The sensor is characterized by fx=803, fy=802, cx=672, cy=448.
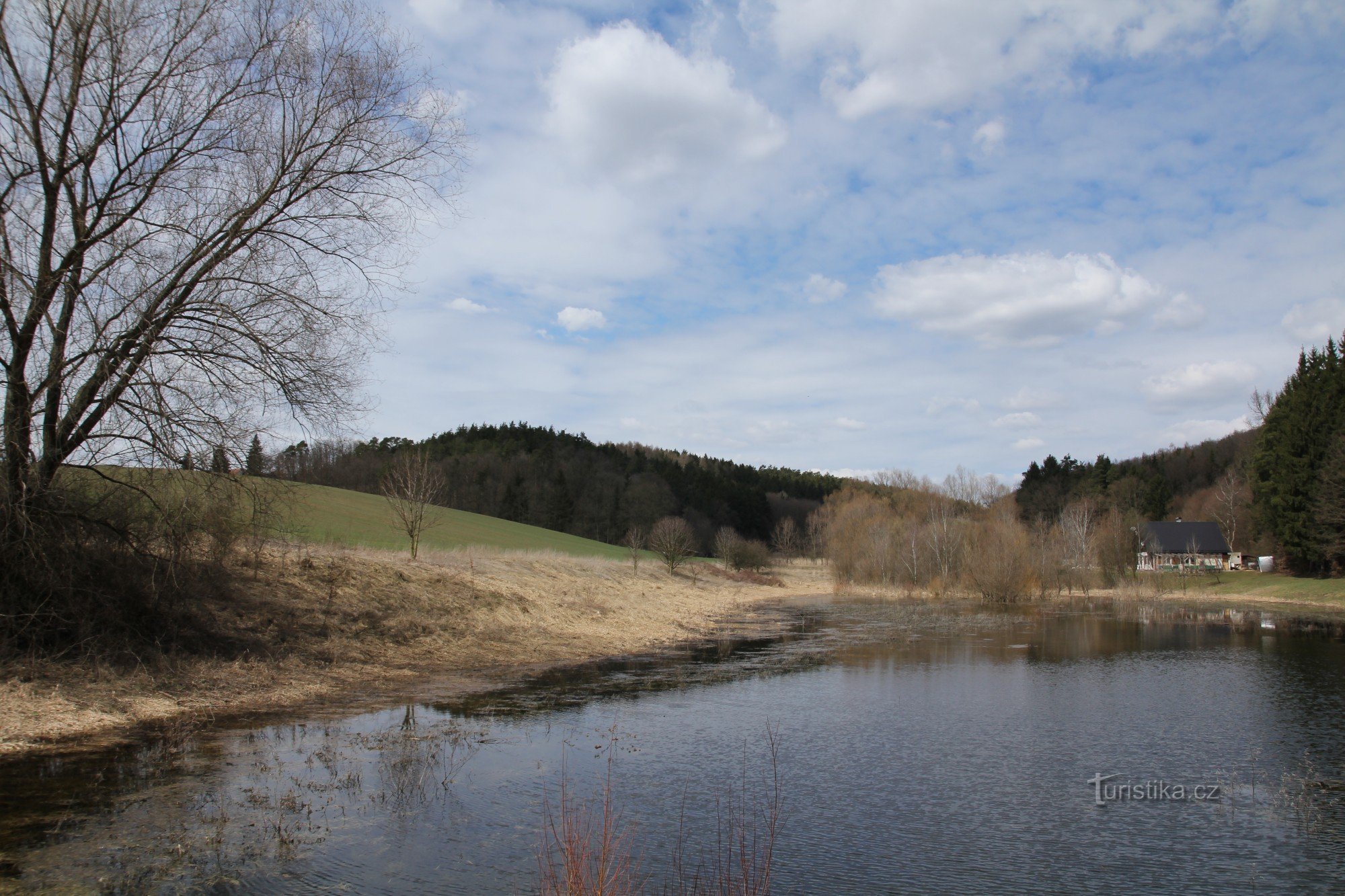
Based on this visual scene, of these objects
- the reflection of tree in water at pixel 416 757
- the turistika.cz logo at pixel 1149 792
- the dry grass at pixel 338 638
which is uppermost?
the dry grass at pixel 338 638

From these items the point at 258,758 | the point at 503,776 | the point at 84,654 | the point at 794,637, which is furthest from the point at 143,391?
the point at 794,637

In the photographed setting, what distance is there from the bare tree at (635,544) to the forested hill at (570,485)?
19.3ft

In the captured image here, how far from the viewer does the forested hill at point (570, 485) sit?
97.6 m

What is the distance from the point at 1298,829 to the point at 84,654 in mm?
15734

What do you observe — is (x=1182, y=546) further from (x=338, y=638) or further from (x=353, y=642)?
(x=338, y=638)

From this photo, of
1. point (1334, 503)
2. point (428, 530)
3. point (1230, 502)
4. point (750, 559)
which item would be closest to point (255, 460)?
point (428, 530)

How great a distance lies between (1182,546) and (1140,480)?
1809 cm

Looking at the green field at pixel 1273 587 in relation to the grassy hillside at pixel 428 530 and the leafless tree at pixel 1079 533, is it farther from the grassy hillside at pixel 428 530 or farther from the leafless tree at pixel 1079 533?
the grassy hillside at pixel 428 530

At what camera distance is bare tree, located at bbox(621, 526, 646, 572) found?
5056 cm

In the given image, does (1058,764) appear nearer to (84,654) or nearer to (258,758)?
(258,758)

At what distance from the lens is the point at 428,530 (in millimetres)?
55125

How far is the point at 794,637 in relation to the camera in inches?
1107

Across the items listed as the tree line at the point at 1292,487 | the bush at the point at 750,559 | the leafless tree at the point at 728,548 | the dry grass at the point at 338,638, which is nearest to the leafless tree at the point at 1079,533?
the tree line at the point at 1292,487

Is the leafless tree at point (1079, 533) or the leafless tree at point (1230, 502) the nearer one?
the leafless tree at point (1079, 533)
